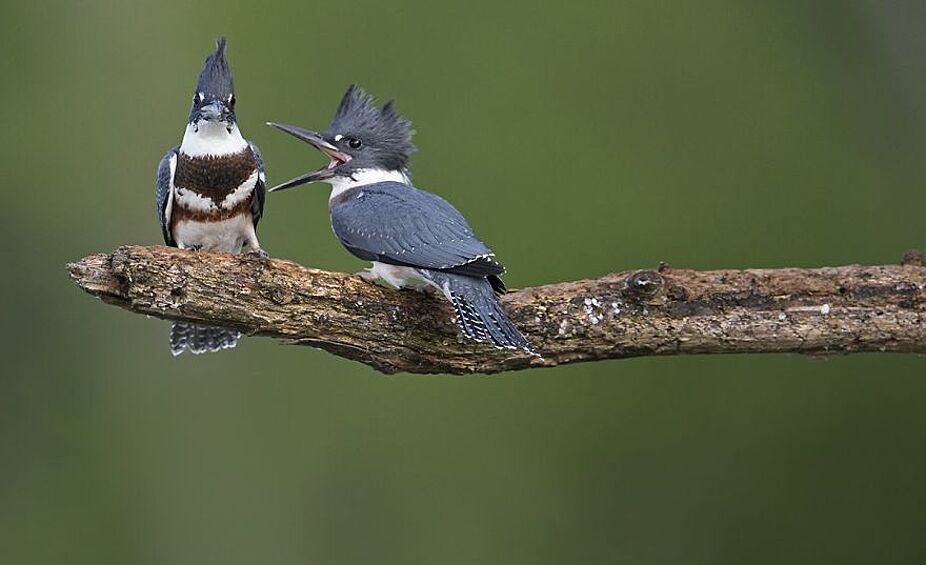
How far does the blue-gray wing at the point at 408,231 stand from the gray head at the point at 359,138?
17 centimetres

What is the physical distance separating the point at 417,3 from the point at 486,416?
1.90m

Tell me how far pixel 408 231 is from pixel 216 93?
69 centimetres

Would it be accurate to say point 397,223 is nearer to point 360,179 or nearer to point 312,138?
point 360,179

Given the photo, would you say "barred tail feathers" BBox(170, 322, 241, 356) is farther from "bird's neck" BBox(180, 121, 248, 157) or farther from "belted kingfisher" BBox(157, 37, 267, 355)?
"bird's neck" BBox(180, 121, 248, 157)

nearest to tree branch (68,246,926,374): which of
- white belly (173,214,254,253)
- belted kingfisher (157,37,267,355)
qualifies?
belted kingfisher (157,37,267,355)

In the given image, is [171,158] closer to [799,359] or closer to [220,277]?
[220,277]

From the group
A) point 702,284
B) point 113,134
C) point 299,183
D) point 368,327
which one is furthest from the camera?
point 113,134

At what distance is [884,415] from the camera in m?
5.67

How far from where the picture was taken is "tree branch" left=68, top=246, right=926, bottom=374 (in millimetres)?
3035

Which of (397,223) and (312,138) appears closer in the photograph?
(397,223)

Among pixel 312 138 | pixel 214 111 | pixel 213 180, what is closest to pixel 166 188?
pixel 213 180

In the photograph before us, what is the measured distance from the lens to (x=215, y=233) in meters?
3.66

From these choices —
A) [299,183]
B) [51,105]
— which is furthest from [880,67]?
[51,105]

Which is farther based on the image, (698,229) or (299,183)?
(698,229)
